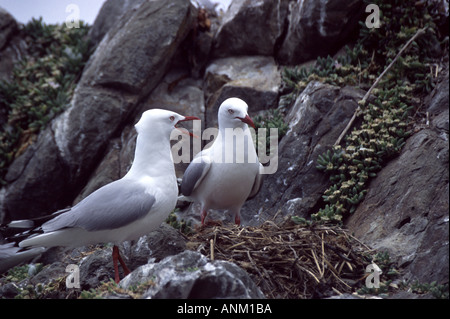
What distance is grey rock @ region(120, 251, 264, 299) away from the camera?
148 inches

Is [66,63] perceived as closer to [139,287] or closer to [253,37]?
[253,37]

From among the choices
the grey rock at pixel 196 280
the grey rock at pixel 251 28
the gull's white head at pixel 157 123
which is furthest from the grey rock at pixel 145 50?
the grey rock at pixel 196 280

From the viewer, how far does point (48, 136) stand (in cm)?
866

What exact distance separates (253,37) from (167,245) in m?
4.70

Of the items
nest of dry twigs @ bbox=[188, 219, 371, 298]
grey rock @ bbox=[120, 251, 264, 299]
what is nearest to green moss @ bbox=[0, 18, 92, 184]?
nest of dry twigs @ bbox=[188, 219, 371, 298]

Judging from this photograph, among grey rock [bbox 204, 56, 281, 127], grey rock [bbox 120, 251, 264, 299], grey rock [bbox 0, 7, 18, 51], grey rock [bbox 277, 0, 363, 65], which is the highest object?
grey rock [bbox 0, 7, 18, 51]

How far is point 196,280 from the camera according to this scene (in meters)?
3.78

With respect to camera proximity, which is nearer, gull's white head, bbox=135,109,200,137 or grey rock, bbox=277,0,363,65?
Result: gull's white head, bbox=135,109,200,137

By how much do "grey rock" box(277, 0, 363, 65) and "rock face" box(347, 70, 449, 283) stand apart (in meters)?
1.98

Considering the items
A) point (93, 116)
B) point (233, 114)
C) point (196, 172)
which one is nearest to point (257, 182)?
point (196, 172)

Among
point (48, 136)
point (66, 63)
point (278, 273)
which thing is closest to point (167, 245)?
point (278, 273)

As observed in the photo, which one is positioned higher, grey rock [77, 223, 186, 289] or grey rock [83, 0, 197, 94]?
grey rock [83, 0, 197, 94]

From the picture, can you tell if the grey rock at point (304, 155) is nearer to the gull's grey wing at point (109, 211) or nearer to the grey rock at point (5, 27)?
the gull's grey wing at point (109, 211)

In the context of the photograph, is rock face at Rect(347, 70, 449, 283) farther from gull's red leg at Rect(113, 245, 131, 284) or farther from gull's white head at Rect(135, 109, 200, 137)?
gull's red leg at Rect(113, 245, 131, 284)
